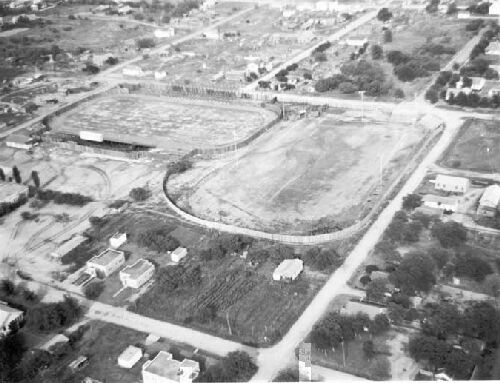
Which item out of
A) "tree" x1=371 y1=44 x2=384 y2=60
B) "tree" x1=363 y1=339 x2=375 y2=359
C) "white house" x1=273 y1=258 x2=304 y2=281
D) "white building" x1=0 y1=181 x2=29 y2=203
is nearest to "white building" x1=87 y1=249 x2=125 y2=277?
"white house" x1=273 y1=258 x2=304 y2=281

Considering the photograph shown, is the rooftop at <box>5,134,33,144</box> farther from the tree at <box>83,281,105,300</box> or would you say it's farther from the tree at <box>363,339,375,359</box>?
the tree at <box>363,339,375,359</box>

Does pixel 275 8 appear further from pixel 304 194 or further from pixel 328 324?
pixel 328 324

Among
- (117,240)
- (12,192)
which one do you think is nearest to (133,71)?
(12,192)

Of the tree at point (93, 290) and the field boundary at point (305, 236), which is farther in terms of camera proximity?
the field boundary at point (305, 236)

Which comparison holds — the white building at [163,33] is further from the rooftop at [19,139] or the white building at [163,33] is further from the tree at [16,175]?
the tree at [16,175]

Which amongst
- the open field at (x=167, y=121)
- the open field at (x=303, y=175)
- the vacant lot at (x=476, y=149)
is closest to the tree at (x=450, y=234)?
the open field at (x=303, y=175)
